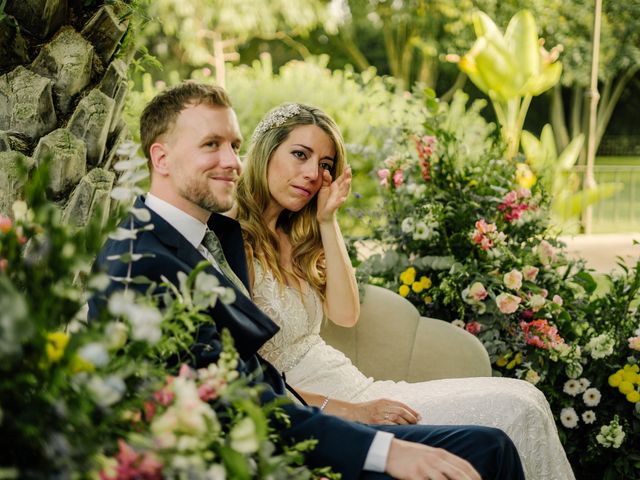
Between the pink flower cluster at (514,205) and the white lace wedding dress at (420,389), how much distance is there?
129 centimetres

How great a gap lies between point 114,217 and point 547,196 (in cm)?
310

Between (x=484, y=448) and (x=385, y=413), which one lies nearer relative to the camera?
(x=484, y=448)

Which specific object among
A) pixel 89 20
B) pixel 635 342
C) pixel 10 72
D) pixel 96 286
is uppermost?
pixel 89 20

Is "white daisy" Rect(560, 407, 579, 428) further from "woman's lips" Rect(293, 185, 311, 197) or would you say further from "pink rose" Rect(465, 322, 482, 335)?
"woman's lips" Rect(293, 185, 311, 197)

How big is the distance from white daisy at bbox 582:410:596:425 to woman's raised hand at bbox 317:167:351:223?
1.46 meters

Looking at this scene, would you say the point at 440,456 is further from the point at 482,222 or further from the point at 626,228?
the point at 626,228

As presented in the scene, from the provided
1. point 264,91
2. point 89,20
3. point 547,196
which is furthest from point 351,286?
point 264,91

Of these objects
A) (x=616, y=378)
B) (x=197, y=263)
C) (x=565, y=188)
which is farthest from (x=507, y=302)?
(x=565, y=188)

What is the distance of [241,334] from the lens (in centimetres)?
189

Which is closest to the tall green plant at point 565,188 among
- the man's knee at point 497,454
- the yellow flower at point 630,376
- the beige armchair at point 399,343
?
the yellow flower at point 630,376

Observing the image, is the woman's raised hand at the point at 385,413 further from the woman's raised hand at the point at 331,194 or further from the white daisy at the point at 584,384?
the white daisy at the point at 584,384

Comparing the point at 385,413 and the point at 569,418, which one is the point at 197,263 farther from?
the point at 569,418

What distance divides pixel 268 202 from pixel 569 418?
5.34ft

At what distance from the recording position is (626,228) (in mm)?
11633
